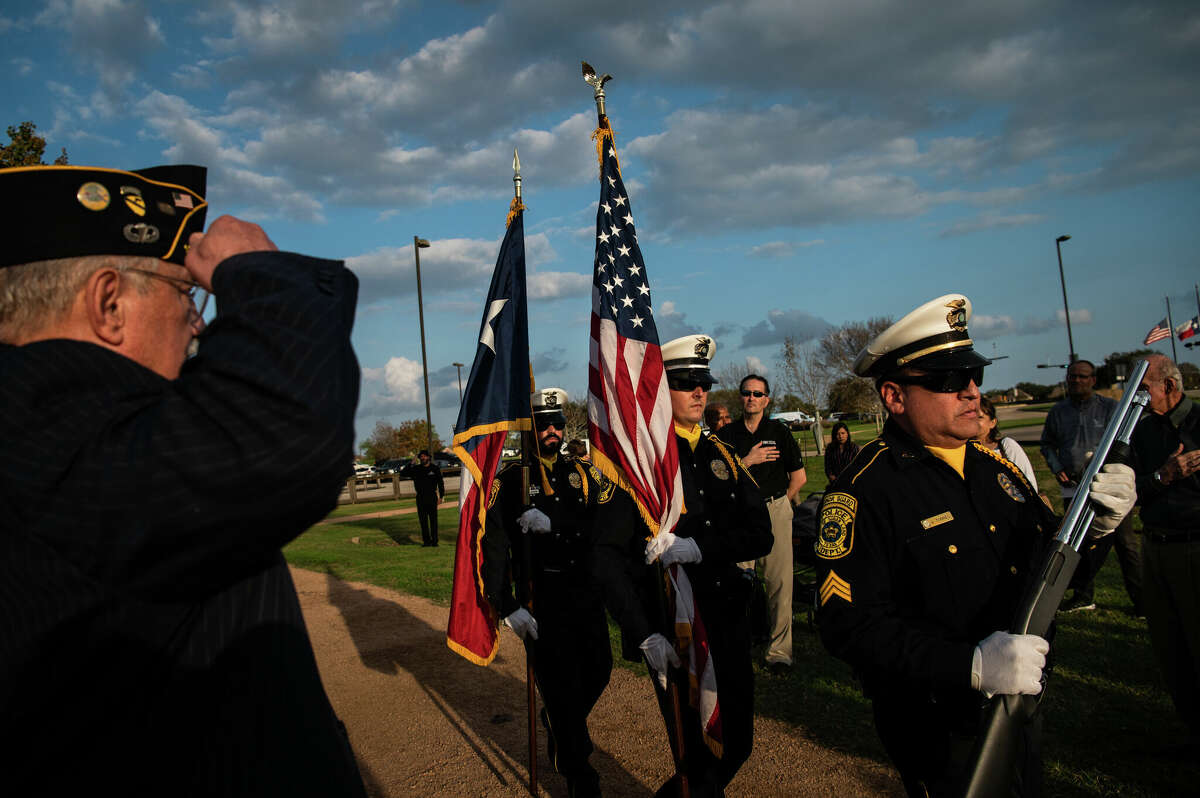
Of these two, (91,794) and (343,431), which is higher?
(343,431)

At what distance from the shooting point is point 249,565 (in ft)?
3.45

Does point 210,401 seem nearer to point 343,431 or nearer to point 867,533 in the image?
point 343,431

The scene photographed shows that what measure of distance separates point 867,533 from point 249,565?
2361mm

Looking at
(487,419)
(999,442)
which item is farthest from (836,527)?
(999,442)

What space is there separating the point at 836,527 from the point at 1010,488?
783mm

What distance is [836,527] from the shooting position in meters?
2.85

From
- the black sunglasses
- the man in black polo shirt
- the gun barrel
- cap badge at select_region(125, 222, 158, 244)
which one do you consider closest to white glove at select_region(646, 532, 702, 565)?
the gun barrel

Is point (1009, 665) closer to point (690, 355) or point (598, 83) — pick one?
point (690, 355)

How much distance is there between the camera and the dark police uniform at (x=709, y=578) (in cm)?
385


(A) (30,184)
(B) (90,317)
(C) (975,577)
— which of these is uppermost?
(A) (30,184)

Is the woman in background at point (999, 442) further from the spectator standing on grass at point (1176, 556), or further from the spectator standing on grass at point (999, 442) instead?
the spectator standing on grass at point (1176, 556)

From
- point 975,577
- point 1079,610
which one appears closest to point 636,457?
point 975,577

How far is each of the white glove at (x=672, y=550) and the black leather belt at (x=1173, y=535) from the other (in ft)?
10.9

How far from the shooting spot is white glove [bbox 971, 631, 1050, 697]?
2.23 metres
